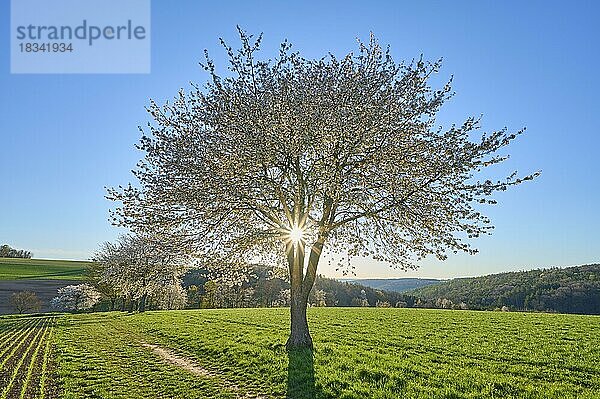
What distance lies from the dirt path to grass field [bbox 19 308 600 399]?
0.05m

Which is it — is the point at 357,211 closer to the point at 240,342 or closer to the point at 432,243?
the point at 432,243

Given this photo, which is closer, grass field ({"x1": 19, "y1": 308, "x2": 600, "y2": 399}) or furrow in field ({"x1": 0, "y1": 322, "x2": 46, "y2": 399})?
grass field ({"x1": 19, "y1": 308, "x2": 600, "y2": 399})

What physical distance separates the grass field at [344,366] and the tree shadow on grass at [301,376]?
0.11 ft

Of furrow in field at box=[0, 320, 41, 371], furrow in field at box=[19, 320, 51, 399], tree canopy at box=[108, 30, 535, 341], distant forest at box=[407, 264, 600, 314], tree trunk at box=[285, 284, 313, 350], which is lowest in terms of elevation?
distant forest at box=[407, 264, 600, 314]

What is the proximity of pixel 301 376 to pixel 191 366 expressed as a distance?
5.58 m

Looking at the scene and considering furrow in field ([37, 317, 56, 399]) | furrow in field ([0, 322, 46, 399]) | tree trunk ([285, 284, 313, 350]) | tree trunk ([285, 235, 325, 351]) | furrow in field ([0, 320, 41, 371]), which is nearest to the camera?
furrow in field ([37, 317, 56, 399])

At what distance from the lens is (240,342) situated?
2078cm

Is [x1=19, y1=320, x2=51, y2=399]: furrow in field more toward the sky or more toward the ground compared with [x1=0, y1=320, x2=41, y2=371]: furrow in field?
more toward the sky

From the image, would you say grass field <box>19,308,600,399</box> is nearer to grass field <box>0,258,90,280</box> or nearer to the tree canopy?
the tree canopy

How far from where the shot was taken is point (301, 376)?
43.3ft

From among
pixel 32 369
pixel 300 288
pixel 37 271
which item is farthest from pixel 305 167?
pixel 37 271

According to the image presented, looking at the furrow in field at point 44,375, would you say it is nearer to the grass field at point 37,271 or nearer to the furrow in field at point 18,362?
the furrow in field at point 18,362

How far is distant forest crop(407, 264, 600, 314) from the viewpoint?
88750 mm

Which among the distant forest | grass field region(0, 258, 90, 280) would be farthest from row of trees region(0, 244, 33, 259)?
the distant forest
